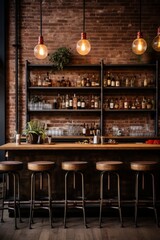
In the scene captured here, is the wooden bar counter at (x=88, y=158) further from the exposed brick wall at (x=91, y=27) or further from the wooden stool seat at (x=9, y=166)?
the exposed brick wall at (x=91, y=27)

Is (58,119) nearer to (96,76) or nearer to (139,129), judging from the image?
(96,76)

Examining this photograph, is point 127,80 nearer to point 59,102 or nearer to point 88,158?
point 59,102

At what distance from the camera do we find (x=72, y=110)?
23.6ft

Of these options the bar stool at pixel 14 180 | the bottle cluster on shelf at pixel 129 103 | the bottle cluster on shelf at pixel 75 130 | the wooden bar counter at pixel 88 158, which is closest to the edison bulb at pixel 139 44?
the wooden bar counter at pixel 88 158

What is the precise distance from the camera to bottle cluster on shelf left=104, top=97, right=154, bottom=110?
7.34m

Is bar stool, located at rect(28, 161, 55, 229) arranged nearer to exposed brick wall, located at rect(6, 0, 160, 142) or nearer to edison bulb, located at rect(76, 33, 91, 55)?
Result: edison bulb, located at rect(76, 33, 91, 55)

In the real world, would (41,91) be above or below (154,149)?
above

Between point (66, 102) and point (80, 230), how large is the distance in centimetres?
336

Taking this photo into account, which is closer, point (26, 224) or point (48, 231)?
point (48, 231)

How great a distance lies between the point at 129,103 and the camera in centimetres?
744

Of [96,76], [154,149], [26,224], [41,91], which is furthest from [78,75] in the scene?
[26,224]

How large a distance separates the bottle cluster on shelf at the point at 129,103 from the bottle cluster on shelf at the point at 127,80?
29 centimetres

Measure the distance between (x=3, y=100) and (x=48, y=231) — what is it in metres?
3.73

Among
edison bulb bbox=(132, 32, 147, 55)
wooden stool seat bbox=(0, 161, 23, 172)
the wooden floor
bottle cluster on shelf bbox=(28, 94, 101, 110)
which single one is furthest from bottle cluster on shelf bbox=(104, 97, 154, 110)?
wooden stool seat bbox=(0, 161, 23, 172)
